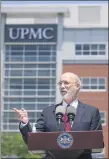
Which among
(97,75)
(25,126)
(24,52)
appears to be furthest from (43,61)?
(25,126)

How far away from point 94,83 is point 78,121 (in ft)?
148

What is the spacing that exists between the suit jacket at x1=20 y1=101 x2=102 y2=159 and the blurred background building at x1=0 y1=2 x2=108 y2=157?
143 ft

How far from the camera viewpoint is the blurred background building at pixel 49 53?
156 feet

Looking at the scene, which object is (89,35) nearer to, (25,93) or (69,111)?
(25,93)

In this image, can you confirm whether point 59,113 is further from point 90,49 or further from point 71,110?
point 90,49

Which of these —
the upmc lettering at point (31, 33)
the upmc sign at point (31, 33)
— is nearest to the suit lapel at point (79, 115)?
the upmc sign at point (31, 33)

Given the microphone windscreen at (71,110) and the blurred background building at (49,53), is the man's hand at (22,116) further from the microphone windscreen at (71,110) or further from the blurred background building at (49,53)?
the blurred background building at (49,53)

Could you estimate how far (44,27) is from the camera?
1977 inches

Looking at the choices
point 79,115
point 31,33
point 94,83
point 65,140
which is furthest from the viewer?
point 31,33

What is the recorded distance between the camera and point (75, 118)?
3105 mm

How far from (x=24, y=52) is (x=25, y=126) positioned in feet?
150

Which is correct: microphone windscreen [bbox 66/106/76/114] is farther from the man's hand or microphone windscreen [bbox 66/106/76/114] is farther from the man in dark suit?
the man's hand

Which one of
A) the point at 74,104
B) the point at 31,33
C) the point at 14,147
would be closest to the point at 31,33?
the point at 31,33

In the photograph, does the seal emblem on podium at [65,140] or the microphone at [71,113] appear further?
the microphone at [71,113]
